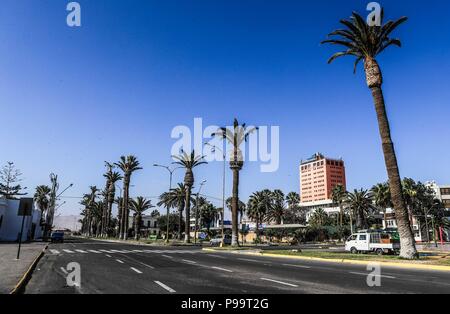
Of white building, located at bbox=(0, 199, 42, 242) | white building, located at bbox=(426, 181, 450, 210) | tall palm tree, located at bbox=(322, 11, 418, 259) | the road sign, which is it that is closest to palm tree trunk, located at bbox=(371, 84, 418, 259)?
tall palm tree, located at bbox=(322, 11, 418, 259)

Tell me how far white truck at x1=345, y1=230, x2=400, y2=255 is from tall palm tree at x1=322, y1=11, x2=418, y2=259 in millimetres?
Answer: 6716

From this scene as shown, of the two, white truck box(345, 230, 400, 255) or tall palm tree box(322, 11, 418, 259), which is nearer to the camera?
tall palm tree box(322, 11, 418, 259)

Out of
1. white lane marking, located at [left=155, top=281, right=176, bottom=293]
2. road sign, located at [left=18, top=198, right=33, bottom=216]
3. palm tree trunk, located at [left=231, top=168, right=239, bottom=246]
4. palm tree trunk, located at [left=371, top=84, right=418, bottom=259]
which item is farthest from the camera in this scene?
palm tree trunk, located at [left=231, top=168, right=239, bottom=246]

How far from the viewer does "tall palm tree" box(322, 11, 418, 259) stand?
22.9m

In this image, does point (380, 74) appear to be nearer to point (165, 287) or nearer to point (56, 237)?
point (165, 287)

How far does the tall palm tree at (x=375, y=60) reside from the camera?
22913mm

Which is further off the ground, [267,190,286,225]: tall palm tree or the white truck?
[267,190,286,225]: tall palm tree

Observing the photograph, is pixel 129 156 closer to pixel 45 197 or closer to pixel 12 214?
pixel 12 214

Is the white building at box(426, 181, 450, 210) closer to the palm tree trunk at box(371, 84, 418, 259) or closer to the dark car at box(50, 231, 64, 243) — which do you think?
the palm tree trunk at box(371, 84, 418, 259)

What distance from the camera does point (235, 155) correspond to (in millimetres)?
40875

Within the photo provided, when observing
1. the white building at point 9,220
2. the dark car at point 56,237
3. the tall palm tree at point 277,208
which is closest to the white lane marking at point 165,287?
the dark car at point 56,237
